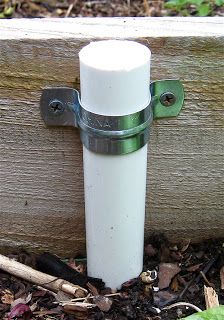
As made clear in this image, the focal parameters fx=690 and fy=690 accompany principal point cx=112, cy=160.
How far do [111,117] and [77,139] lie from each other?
22 cm

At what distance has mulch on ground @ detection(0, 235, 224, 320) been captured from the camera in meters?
1.37

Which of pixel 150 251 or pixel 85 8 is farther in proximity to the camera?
pixel 85 8

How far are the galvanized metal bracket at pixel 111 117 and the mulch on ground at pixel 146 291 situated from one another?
332mm

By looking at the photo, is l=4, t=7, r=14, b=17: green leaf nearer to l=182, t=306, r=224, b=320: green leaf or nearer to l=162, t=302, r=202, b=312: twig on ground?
l=162, t=302, r=202, b=312: twig on ground

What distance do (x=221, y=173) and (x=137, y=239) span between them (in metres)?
0.24

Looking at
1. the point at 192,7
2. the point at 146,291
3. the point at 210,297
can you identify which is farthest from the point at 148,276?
the point at 192,7

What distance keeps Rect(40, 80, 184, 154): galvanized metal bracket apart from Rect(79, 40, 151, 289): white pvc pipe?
0.05 feet

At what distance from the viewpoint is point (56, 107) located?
4.35 feet

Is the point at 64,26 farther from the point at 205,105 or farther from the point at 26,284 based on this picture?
the point at 26,284

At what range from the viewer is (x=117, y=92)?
115 cm

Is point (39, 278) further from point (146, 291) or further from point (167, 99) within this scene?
point (167, 99)

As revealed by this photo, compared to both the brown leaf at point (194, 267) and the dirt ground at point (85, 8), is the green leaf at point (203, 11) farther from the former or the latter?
the brown leaf at point (194, 267)

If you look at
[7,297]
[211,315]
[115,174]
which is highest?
[115,174]

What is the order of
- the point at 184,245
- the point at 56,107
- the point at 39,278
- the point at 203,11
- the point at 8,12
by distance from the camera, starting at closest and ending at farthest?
the point at 56,107 → the point at 39,278 → the point at 184,245 → the point at 203,11 → the point at 8,12
